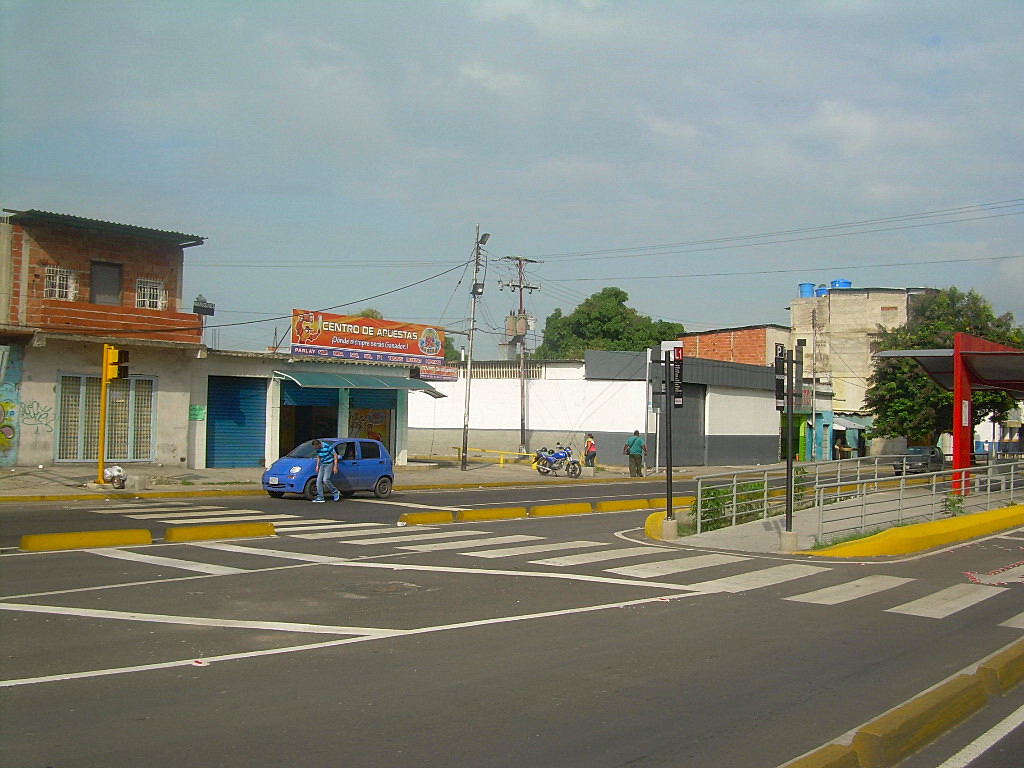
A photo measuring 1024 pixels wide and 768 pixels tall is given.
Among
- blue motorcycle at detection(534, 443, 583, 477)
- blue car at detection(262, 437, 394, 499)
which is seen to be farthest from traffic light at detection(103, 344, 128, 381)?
blue motorcycle at detection(534, 443, 583, 477)

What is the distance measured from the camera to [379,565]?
13664mm

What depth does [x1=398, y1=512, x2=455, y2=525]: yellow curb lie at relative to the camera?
778 inches

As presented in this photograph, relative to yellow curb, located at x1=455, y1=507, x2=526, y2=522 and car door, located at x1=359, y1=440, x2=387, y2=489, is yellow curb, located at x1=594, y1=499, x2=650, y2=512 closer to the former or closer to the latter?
yellow curb, located at x1=455, y1=507, x2=526, y2=522

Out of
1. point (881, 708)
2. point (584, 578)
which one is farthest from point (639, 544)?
point (881, 708)

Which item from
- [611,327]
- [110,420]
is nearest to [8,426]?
[110,420]

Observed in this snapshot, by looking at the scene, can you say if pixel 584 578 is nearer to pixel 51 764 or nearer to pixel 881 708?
pixel 881 708

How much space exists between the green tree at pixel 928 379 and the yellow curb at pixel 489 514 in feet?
112

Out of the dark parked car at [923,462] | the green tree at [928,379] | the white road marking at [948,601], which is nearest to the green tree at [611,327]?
the green tree at [928,379]

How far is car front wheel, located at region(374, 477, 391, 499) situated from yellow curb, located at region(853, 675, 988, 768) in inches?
770

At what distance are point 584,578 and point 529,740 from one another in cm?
706

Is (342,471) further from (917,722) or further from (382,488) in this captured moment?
(917,722)

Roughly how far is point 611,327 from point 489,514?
2195 inches

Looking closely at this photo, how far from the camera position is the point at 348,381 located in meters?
34.7

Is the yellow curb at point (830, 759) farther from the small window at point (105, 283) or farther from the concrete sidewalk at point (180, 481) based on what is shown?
the small window at point (105, 283)
